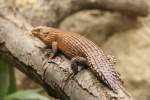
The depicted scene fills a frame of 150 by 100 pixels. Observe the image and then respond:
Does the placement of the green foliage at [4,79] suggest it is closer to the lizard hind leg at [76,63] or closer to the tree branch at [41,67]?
the tree branch at [41,67]

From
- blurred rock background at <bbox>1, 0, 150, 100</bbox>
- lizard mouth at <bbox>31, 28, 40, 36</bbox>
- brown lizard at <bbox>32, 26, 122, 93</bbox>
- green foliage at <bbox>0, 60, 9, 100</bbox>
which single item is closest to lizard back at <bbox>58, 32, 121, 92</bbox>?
brown lizard at <bbox>32, 26, 122, 93</bbox>

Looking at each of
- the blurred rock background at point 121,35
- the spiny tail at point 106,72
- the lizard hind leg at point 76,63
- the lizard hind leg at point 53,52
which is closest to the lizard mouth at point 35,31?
the lizard hind leg at point 53,52

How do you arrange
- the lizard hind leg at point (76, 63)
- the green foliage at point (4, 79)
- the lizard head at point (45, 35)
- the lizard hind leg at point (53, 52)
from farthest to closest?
the green foliage at point (4, 79) → the lizard head at point (45, 35) → the lizard hind leg at point (53, 52) → the lizard hind leg at point (76, 63)

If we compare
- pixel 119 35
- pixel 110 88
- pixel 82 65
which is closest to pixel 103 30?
pixel 119 35

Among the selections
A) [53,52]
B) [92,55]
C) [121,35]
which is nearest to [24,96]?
[53,52]

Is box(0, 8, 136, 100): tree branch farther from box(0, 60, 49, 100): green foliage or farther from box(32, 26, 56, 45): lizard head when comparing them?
box(0, 60, 49, 100): green foliage

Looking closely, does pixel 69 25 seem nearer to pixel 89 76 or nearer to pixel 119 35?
pixel 119 35
